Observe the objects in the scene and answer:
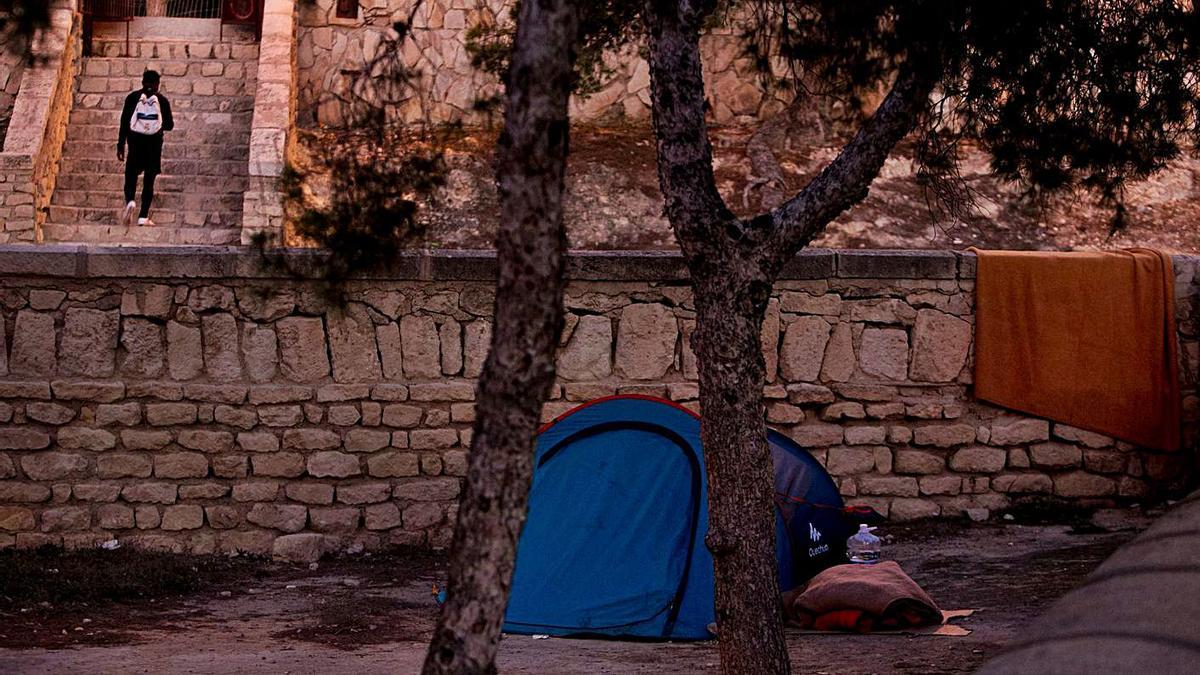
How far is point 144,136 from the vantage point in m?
13.6

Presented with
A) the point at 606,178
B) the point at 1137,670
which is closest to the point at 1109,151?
the point at 1137,670

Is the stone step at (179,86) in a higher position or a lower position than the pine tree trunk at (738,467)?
higher

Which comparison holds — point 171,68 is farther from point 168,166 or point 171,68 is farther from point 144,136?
point 144,136

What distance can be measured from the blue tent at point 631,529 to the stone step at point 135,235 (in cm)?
752

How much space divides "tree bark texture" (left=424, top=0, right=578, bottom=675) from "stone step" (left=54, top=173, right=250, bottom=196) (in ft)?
40.3

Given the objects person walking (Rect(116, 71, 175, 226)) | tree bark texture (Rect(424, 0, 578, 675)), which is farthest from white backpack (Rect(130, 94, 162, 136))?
tree bark texture (Rect(424, 0, 578, 675))

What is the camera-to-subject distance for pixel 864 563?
22.5ft

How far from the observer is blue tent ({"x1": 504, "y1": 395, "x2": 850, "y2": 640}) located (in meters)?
6.68

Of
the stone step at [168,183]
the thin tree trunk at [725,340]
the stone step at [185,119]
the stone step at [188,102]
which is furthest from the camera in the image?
the stone step at [188,102]

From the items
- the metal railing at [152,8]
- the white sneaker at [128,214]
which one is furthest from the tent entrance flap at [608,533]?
the metal railing at [152,8]

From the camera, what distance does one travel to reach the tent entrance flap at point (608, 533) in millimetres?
6688

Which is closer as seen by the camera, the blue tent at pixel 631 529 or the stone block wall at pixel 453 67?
the blue tent at pixel 631 529

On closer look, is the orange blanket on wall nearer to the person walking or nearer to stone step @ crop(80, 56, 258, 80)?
the person walking

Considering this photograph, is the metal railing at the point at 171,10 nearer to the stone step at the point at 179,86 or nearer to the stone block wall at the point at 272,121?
the stone block wall at the point at 272,121
